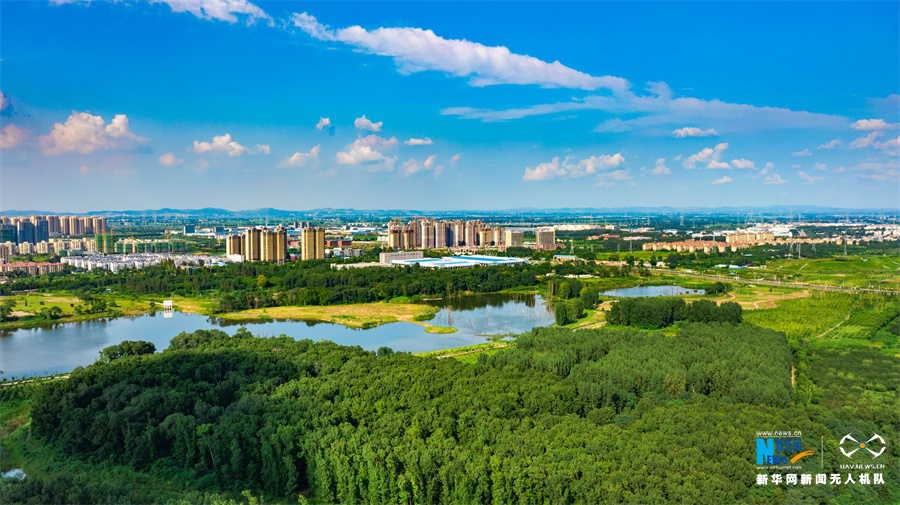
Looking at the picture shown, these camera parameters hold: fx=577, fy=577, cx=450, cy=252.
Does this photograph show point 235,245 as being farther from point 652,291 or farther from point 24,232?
point 652,291

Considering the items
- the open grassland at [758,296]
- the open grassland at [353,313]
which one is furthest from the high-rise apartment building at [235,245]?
the open grassland at [758,296]

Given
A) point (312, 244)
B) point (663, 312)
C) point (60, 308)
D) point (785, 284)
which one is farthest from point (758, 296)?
point (60, 308)

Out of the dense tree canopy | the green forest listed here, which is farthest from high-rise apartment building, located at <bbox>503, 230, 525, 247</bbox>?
the green forest

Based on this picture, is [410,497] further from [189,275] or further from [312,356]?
[189,275]

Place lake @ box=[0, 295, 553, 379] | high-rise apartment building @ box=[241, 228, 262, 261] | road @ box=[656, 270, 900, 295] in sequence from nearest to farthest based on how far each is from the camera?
lake @ box=[0, 295, 553, 379], road @ box=[656, 270, 900, 295], high-rise apartment building @ box=[241, 228, 262, 261]

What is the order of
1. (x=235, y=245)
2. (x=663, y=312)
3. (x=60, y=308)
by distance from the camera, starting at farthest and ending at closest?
1. (x=235, y=245)
2. (x=60, y=308)
3. (x=663, y=312)

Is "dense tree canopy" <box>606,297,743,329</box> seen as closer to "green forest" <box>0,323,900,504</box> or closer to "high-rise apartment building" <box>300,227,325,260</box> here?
"green forest" <box>0,323,900,504</box>

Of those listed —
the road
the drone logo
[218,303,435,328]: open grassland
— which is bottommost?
[218,303,435,328]: open grassland
